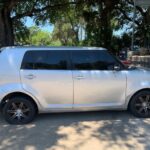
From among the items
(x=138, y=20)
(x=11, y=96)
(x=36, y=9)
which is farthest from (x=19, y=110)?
(x=138, y=20)

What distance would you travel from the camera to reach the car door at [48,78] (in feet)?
26.4

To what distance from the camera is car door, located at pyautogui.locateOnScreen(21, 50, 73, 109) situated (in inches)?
317

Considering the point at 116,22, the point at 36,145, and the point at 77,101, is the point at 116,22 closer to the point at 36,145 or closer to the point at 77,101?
the point at 77,101

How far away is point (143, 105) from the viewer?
8523 mm

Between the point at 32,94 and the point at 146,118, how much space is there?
104 inches

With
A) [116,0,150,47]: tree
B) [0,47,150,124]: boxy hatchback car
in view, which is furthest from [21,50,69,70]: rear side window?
[116,0,150,47]: tree

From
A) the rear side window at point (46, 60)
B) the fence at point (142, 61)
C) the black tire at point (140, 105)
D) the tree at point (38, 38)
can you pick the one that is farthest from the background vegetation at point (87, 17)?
the black tire at point (140, 105)

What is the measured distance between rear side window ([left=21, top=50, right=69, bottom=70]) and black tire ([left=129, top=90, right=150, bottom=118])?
1733mm

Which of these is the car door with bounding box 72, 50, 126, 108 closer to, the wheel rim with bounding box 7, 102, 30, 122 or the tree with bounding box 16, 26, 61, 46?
the wheel rim with bounding box 7, 102, 30, 122

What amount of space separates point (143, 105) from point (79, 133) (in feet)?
6.61

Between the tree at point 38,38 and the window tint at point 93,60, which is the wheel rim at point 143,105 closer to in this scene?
the window tint at point 93,60

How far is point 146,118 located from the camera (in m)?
8.44

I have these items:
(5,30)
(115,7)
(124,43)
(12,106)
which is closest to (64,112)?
(12,106)

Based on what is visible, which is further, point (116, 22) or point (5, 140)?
point (116, 22)
